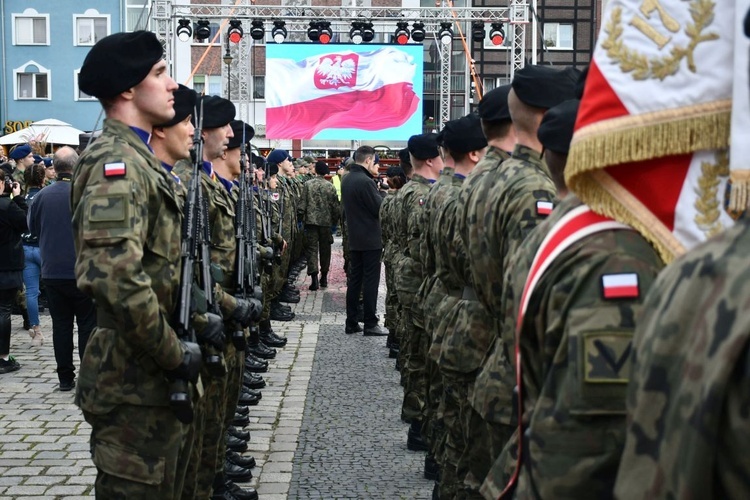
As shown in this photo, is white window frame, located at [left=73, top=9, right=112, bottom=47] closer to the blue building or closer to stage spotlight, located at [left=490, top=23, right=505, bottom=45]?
the blue building

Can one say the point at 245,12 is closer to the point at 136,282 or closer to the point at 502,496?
the point at 136,282

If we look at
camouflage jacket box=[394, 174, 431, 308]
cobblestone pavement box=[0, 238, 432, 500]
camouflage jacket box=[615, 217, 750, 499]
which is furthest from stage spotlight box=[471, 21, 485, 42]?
camouflage jacket box=[615, 217, 750, 499]

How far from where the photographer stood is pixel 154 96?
14.5 ft

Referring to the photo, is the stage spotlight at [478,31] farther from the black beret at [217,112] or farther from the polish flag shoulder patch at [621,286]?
the polish flag shoulder patch at [621,286]

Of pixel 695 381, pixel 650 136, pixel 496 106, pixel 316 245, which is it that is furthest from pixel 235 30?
pixel 695 381

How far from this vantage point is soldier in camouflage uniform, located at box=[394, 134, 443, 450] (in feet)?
27.1

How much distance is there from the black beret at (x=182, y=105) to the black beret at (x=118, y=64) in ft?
3.00

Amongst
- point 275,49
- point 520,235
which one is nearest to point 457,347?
point 520,235

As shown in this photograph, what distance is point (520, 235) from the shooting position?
4.21 meters

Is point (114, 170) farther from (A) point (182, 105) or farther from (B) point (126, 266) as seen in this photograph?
(A) point (182, 105)

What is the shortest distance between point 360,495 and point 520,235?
2.84m

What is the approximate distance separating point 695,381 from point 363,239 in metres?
12.7

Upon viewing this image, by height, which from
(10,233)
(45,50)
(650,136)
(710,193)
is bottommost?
(10,233)

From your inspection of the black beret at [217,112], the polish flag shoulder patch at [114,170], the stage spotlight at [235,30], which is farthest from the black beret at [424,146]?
the stage spotlight at [235,30]
